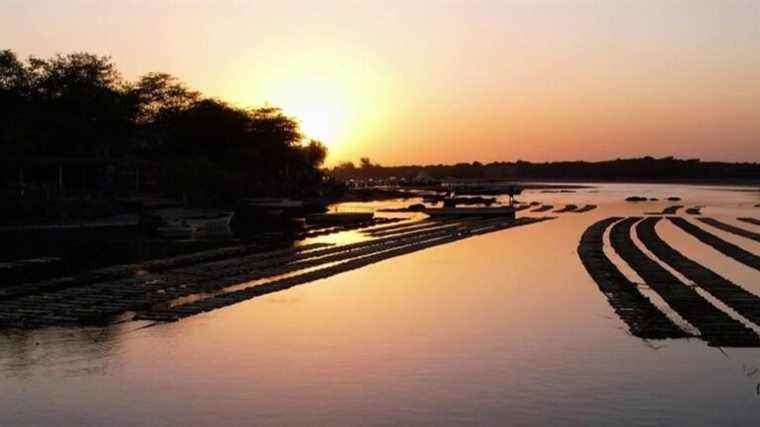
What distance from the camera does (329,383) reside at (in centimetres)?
1705

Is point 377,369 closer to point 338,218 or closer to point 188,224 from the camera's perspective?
point 188,224

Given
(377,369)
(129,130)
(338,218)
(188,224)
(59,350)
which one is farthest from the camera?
(129,130)

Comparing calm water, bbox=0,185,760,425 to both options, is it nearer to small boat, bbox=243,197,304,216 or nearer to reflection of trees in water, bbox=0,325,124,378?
reflection of trees in water, bbox=0,325,124,378

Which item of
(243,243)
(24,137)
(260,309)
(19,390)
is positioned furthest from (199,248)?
(24,137)

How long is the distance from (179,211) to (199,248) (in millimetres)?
31690

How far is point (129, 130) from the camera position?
103 m

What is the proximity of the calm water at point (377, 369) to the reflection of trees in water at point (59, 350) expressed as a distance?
0.06m

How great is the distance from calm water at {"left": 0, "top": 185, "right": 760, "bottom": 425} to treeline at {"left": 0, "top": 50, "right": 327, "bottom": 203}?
56.5 metres

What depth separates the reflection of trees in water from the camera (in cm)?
1766

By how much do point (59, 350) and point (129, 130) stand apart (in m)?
87.9

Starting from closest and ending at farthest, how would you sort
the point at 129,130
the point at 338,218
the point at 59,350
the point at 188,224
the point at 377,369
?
the point at 377,369 → the point at 59,350 → the point at 188,224 → the point at 338,218 → the point at 129,130

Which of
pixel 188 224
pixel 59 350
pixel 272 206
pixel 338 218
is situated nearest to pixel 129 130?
pixel 272 206

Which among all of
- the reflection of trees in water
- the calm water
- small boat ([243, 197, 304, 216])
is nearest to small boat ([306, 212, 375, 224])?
small boat ([243, 197, 304, 216])

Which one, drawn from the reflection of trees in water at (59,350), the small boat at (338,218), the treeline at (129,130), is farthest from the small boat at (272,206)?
the reflection of trees in water at (59,350)
